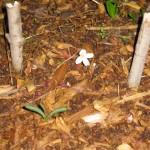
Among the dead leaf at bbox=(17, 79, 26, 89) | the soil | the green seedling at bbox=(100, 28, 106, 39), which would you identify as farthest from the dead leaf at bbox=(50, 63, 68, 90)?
the green seedling at bbox=(100, 28, 106, 39)

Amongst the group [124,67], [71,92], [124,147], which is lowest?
[124,147]

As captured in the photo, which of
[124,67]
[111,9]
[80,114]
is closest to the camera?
[80,114]

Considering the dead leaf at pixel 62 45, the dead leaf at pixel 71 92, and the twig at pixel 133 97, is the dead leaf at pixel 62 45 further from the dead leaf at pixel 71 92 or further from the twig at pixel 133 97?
the twig at pixel 133 97

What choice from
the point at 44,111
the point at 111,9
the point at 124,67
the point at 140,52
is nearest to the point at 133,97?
the point at 124,67

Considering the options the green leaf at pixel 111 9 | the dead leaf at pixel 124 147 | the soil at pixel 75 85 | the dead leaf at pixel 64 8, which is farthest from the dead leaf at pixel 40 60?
the dead leaf at pixel 124 147

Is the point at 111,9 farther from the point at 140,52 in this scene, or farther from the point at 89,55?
the point at 140,52

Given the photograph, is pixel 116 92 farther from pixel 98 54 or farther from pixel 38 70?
pixel 38 70
